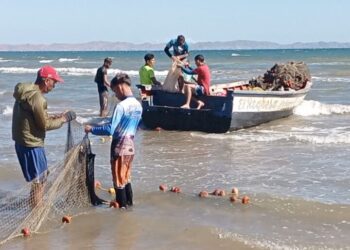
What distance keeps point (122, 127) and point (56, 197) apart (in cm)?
108

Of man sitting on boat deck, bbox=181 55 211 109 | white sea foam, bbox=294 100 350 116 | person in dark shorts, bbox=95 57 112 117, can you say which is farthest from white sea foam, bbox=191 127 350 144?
person in dark shorts, bbox=95 57 112 117

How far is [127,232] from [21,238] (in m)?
1.06

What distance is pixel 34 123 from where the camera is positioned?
21.5 ft

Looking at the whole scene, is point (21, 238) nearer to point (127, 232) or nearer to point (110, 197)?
point (127, 232)

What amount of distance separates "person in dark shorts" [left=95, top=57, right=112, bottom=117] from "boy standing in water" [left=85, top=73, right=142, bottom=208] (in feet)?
29.6

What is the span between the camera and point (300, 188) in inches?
340

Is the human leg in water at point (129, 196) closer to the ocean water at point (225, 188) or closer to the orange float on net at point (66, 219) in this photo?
the ocean water at point (225, 188)

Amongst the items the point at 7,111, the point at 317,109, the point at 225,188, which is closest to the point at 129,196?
the point at 225,188

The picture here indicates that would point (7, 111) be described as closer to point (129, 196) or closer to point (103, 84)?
point (103, 84)

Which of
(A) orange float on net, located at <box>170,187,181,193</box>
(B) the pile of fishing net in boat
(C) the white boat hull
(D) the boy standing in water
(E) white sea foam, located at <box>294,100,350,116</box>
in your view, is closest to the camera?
(D) the boy standing in water

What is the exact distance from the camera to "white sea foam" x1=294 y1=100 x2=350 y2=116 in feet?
59.6

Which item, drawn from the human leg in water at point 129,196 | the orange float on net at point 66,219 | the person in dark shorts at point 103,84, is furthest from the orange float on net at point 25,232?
the person in dark shorts at point 103,84

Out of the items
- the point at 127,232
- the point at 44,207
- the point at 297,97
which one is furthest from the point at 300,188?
the point at 297,97

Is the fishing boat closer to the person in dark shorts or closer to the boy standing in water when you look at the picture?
the person in dark shorts
